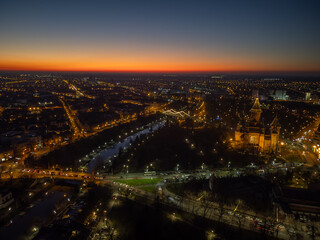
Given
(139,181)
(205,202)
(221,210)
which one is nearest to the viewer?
(221,210)

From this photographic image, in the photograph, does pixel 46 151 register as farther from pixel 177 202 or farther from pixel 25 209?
pixel 177 202

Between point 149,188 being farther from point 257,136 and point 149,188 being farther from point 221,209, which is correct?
point 257,136

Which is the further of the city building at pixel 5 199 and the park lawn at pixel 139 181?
the park lawn at pixel 139 181

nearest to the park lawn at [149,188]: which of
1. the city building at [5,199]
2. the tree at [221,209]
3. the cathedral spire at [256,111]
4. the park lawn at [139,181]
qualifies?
the park lawn at [139,181]

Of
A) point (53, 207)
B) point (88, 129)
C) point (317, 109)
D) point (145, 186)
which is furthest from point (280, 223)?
point (317, 109)

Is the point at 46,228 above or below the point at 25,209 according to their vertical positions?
above

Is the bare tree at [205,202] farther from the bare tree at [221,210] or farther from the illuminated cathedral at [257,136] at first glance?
the illuminated cathedral at [257,136]

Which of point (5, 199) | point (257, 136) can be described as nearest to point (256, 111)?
point (257, 136)

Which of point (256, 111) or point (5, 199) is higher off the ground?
point (256, 111)
